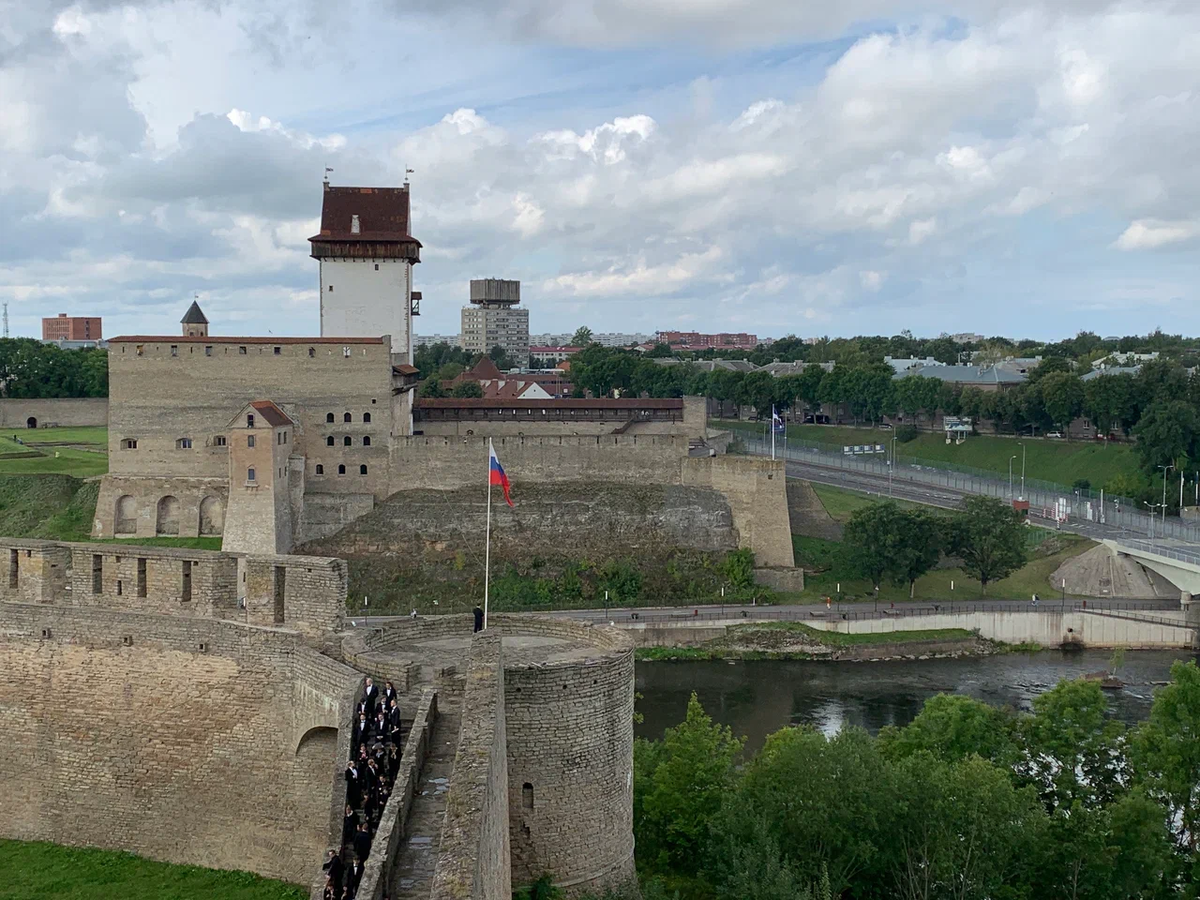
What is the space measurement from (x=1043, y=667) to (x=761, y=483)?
1137 cm

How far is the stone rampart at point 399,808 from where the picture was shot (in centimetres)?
967

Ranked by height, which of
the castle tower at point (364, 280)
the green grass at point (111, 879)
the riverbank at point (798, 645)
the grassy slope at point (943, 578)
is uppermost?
the castle tower at point (364, 280)

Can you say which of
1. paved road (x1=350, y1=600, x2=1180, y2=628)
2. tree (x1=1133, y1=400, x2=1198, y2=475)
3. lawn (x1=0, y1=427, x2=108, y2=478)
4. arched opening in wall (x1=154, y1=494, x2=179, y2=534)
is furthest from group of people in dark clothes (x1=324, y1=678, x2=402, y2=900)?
tree (x1=1133, y1=400, x2=1198, y2=475)

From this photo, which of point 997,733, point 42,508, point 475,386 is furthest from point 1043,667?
point 475,386

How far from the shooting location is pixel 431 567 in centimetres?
4316

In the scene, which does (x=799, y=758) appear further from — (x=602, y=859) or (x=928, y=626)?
(x=928, y=626)

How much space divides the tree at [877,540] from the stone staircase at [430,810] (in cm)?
3289

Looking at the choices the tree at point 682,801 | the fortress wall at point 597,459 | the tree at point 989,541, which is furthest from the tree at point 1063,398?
the tree at point 682,801

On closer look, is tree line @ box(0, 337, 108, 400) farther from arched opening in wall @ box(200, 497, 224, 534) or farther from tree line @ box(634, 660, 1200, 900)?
tree line @ box(634, 660, 1200, 900)

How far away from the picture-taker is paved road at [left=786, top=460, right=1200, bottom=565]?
150ft

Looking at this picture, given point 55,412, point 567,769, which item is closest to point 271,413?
point 567,769

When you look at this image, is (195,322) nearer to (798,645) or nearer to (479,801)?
(798,645)

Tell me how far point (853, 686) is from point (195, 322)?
31.5 m

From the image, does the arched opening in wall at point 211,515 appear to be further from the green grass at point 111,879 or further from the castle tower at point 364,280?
the green grass at point 111,879
